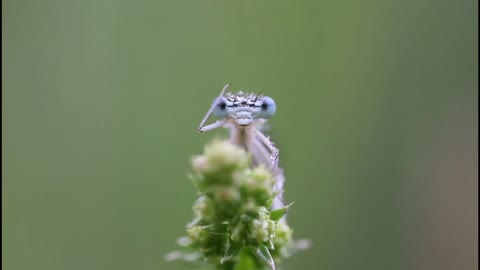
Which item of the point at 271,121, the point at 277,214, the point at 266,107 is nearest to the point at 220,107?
the point at 266,107

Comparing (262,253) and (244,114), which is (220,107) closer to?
(244,114)

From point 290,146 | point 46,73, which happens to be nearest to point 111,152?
point 46,73

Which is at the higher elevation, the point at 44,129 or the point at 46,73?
the point at 46,73

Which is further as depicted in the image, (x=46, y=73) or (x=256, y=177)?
(x=46, y=73)

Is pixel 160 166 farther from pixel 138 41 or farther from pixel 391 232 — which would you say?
pixel 391 232

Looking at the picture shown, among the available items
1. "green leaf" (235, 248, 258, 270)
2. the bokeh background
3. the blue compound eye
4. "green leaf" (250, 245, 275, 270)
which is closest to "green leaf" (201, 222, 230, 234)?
"green leaf" (250, 245, 275, 270)

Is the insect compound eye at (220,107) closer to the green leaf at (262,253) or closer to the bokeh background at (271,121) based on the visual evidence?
the green leaf at (262,253)
